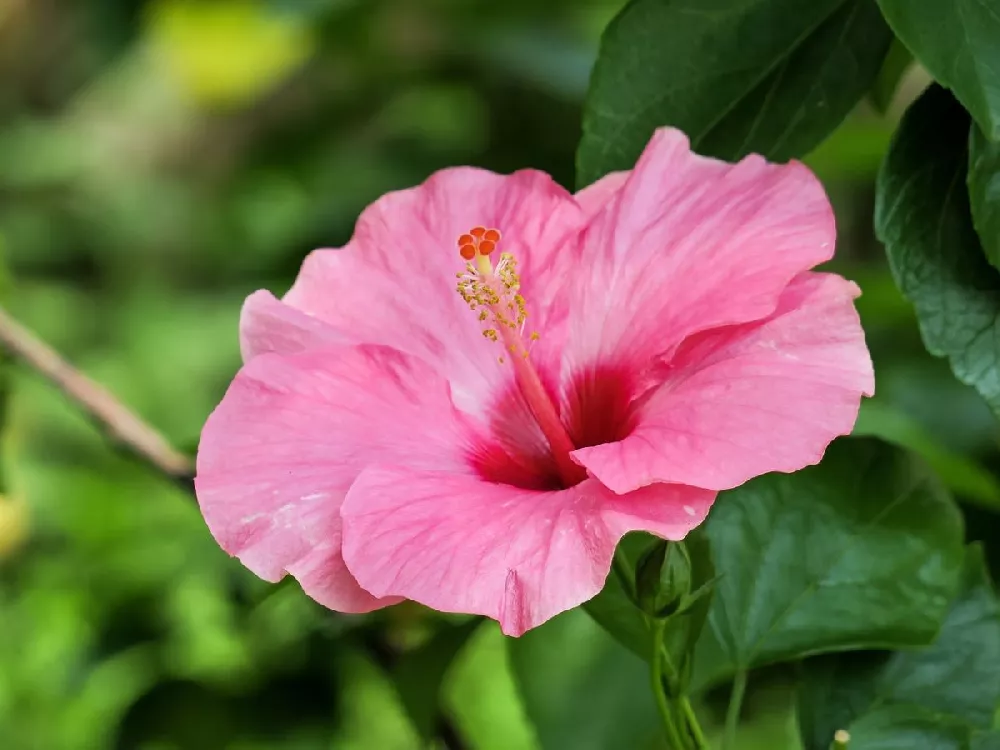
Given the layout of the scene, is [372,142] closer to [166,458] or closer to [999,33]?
[166,458]

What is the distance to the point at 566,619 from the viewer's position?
3.28 feet

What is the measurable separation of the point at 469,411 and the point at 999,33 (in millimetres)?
375

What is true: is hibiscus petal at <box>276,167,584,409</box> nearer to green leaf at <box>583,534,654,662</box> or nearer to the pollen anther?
the pollen anther

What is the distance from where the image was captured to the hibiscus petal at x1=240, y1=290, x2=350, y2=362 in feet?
2.09

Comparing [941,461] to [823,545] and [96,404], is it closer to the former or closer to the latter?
[823,545]

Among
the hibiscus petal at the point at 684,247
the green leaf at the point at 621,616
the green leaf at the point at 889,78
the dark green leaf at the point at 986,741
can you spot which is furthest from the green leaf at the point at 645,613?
the green leaf at the point at 889,78

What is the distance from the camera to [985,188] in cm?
60

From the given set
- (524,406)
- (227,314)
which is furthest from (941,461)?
(227,314)

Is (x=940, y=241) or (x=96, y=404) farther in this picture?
(x=96, y=404)

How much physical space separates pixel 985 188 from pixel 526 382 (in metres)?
0.29

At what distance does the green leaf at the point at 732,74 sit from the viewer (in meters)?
0.69

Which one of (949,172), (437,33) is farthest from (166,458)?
(437,33)

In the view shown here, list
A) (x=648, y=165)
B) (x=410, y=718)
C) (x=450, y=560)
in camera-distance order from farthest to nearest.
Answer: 1. (x=410, y=718)
2. (x=648, y=165)
3. (x=450, y=560)

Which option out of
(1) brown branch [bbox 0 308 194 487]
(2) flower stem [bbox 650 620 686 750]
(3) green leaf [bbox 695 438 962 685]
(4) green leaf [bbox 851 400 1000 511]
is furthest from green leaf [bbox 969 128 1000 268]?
(1) brown branch [bbox 0 308 194 487]
